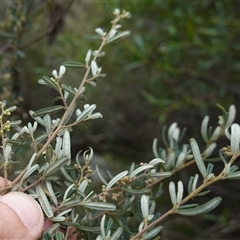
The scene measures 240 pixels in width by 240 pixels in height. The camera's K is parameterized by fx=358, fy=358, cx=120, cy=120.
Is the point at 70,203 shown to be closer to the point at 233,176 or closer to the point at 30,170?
the point at 30,170

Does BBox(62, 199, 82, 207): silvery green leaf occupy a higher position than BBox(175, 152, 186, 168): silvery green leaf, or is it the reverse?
BBox(62, 199, 82, 207): silvery green leaf

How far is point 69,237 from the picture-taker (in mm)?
607

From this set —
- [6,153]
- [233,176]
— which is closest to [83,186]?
[6,153]

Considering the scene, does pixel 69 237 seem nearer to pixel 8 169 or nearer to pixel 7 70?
pixel 8 169

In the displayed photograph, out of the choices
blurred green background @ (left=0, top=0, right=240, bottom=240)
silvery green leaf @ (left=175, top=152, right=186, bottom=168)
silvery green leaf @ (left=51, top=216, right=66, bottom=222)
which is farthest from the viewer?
blurred green background @ (left=0, top=0, right=240, bottom=240)

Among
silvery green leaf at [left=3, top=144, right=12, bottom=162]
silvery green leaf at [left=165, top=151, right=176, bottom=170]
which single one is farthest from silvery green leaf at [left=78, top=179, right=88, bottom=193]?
silvery green leaf at [left=165, top=151, right=176, bottom=170]

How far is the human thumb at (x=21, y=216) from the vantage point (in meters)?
0.55

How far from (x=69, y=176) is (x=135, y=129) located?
1447 millimetres

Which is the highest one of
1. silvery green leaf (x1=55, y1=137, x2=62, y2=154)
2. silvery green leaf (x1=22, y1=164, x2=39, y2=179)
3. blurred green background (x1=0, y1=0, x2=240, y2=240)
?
silvery green leaf (x1=55, y1=137, x2=62, y2=154)

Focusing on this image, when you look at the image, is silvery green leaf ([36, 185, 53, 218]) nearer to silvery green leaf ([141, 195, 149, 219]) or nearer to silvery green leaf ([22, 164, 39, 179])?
silvery green leaf ([22, 164, 39, 179])

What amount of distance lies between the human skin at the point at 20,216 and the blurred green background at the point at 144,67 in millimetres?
587

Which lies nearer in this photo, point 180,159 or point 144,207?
point 144,207

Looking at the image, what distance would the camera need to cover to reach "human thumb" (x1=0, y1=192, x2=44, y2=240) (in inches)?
21.8

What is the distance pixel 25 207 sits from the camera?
56 cm
